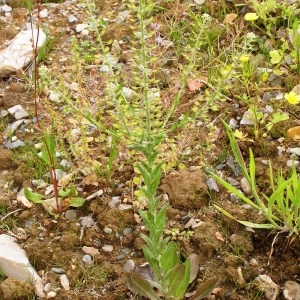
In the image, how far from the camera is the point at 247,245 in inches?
102

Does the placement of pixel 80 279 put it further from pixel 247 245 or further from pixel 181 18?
pixel 181 18

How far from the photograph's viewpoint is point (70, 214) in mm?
2795

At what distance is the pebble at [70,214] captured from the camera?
279 centimetres

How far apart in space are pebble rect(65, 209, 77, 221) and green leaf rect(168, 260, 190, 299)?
641 millimetres

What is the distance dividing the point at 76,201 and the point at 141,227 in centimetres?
33

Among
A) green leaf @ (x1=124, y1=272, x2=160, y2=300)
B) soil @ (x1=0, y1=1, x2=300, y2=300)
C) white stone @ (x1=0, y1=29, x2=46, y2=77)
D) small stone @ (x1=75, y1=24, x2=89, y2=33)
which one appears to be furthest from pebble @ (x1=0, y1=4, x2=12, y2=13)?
green leaf @ (x1=124, y1=272, x2=160, y2=300)

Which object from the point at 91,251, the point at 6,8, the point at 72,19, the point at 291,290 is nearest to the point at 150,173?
the point at 91,251

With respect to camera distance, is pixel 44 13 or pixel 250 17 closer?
pixel 250 17

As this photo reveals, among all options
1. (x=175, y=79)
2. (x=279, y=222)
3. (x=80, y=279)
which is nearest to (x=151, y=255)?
(x=80, y=279)

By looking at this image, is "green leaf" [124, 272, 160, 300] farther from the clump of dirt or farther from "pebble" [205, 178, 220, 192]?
"pebble" [205, 178, 220, 192]

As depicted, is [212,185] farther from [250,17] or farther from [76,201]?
[250,17]

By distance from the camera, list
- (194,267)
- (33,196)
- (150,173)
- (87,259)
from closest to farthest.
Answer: (150,173) → (194,267) → (87,259) → (33,196)

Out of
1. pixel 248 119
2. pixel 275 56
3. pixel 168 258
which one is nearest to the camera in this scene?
pixel 168 258

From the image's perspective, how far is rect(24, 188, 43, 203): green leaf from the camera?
270 centimetres
